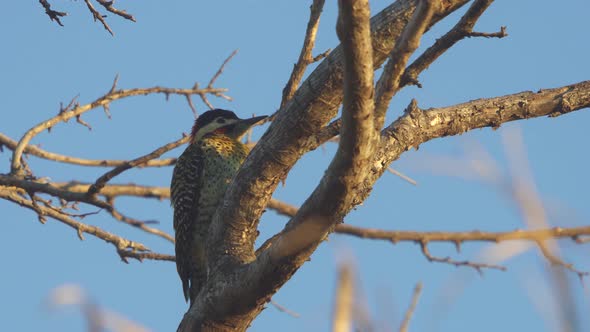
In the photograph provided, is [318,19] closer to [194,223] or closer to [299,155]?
[299,155]

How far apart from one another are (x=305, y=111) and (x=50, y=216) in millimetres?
2372

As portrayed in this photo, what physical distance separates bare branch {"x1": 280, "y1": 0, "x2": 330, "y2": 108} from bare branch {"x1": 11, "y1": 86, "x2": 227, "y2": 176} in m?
1.78

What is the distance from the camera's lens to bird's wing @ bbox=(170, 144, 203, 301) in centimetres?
654

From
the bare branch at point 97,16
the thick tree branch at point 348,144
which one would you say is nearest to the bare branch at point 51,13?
the bare branch at point 97,16

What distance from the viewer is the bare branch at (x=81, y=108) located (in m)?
5.29

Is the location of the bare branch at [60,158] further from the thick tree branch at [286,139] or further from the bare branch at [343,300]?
the bare branch at [343,300]

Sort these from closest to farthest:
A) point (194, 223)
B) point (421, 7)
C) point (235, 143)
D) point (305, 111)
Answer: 1. point (421, 7)
2. point (305, 111)
3. point (194, 223)
4. point (235, 143)

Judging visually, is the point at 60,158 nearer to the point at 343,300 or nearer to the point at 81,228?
the point at 81,228

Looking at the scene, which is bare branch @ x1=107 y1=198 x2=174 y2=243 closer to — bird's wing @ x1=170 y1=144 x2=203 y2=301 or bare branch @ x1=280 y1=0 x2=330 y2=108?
bird's wing @ x1=170 y1=144 x2=203 y2=301

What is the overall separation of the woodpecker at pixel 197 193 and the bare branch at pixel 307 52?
6.43 feet

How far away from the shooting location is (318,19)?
15.1 ft

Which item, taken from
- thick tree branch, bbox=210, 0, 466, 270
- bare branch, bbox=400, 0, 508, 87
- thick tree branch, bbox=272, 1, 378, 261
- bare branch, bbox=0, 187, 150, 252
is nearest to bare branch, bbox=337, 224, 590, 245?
bare branch, bbox=0, 187, 150, 252

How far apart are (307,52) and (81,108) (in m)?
1.97

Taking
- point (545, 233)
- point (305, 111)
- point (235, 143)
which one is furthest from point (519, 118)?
point (235, 143)
